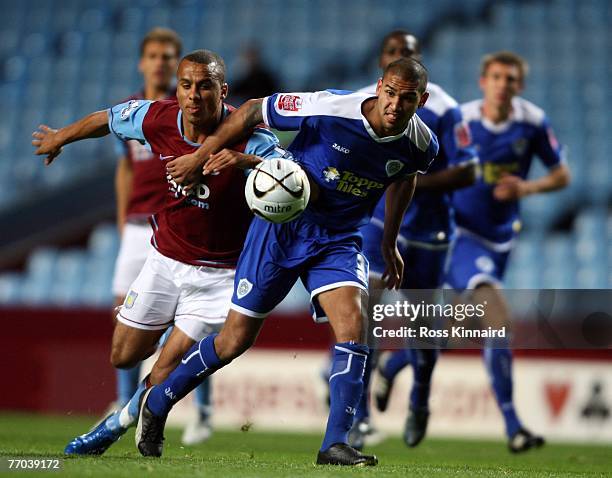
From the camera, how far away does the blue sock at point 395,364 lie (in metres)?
7.81

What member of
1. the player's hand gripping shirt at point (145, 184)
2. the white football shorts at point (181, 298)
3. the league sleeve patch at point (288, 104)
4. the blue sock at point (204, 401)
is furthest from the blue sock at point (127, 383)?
the league sleeve patch at point (288, 104)

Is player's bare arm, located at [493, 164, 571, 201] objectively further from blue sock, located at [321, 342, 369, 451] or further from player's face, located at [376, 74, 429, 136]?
blue sock, located at [321, 342, 369, 451]

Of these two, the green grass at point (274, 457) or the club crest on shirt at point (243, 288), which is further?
the club crest on shirt at point (243, 288)

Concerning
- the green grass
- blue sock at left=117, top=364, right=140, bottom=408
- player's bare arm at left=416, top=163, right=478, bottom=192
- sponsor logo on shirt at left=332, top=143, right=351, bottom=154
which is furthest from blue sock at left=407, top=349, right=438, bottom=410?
sponsor logo on shirt at left=332, top=143, right=351, bottom=154

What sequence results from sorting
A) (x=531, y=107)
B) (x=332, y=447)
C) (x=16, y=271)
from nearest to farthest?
(x=332, y=447) → (x=531, y=107) → (x=16, y=271)

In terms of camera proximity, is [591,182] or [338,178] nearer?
[338,178]

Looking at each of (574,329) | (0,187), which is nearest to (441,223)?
(574,329)

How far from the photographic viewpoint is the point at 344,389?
4844 mm

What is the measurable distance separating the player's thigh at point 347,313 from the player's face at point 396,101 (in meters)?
0.80

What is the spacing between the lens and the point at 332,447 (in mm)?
4762

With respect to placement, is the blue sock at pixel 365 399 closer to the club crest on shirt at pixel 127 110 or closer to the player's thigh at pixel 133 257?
the player's thigh at pixel 133 257

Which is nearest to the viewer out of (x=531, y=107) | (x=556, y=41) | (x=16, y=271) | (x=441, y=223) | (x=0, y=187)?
(x=441, y=223)

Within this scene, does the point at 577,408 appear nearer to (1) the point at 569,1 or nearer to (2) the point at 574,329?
(2) the point at 574,329

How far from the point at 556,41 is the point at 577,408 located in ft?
23.5
